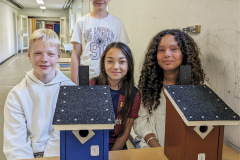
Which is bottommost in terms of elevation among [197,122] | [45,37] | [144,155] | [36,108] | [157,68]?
[144,155]

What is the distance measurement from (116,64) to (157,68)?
10.4 inches

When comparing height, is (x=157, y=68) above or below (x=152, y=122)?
above

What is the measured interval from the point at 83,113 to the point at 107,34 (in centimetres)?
125

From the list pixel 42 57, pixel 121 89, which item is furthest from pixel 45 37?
pixel 121 89

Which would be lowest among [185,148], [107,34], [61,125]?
[185,148]

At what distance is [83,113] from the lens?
79 centimetres

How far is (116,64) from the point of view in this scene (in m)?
1.41

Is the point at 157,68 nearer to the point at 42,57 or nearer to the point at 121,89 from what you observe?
the point at 121,89

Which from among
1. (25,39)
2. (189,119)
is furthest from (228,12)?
(25,39)

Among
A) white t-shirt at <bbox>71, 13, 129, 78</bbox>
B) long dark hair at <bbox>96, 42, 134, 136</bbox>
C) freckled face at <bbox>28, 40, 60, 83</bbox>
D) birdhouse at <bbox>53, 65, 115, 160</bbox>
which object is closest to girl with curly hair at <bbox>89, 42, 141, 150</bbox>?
long dark hair at <bbox>96, 42, 134, 136</bbox>

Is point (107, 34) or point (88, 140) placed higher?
point (107, 34)

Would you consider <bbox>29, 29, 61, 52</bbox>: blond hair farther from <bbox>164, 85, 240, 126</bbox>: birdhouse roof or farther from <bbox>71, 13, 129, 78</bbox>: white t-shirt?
<bbox>164, 85, 240, 126</bbox>: birdhouse roof

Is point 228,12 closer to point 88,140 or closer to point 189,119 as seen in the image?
point 189,119

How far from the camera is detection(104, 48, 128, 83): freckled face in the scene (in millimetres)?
1401
